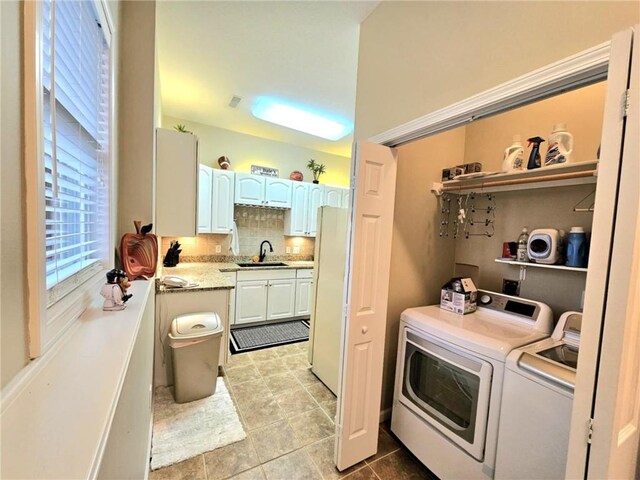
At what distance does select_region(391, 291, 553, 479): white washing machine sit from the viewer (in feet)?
4.63

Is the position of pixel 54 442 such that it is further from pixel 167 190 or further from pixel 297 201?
pixel 297 201

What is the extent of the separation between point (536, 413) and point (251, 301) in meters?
3.27

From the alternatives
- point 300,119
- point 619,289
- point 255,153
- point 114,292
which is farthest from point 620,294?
point 255,153

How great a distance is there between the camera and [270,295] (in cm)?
396

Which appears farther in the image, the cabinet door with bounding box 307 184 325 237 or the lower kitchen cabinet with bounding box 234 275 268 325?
the cabinet door with bounding box 307 184 325 237

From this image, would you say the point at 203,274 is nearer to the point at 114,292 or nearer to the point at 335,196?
the point at 114,292

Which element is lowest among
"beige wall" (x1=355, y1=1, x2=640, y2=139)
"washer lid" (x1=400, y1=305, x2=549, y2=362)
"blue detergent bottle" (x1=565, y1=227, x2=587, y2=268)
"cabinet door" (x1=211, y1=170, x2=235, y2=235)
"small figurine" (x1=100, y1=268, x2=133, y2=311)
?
"washer lid" (x1=400, y1=305, x2=549, y2=362)

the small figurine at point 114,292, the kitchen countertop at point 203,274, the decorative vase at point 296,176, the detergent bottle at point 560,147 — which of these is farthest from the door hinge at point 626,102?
the decorative vase at point 296,176

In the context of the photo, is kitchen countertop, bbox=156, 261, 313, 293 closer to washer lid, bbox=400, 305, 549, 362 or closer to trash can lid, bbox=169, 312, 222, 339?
trash can lid, bbox=169, 312, 222, 339

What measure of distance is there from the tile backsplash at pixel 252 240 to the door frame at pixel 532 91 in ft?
10.9

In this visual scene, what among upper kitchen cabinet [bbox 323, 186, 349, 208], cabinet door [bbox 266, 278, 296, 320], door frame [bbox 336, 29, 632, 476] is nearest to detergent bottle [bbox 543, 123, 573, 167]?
door frame [bbox 336, 29, 632, 476]

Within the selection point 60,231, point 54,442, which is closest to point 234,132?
point 60,231

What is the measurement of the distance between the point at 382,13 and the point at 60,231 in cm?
203

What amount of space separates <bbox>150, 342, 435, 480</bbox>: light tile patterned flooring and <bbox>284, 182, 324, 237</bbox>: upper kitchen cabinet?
90.6 inches
